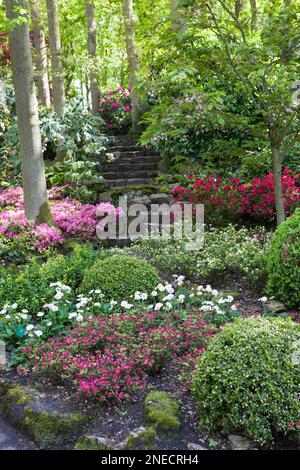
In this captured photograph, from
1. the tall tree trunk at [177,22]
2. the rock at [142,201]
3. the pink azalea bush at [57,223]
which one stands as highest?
the tall tree trunk at [177,22]

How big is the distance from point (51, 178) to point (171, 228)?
3.96 metres

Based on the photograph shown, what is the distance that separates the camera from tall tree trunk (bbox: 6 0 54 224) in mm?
7625

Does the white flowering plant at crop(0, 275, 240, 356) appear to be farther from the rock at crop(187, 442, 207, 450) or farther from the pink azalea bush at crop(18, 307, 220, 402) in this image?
the rock at crop(187, 442, 207, 450)

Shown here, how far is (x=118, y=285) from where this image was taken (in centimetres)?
509

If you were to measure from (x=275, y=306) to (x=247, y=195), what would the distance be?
3160 millimetres

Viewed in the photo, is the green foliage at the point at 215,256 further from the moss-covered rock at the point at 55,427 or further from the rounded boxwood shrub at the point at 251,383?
the moss-covered rock at the point at 55,427

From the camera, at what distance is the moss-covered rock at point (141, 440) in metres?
2.97

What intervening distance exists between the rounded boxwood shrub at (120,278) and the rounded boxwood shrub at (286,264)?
50.7 inches

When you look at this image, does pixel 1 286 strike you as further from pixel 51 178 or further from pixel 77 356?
pixel 51 178

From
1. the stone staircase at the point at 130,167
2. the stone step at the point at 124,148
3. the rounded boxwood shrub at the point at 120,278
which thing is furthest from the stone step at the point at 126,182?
the rounded boxwood shrub at the point at 120,278

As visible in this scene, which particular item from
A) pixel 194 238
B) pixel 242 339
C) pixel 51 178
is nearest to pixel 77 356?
pixel 242 339

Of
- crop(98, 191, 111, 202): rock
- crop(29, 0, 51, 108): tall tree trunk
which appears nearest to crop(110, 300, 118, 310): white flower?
crop(98, 191, 111, 202): rock

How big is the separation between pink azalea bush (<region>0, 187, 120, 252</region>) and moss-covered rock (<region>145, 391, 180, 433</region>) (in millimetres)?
4582

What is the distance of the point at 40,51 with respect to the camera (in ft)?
39.1
